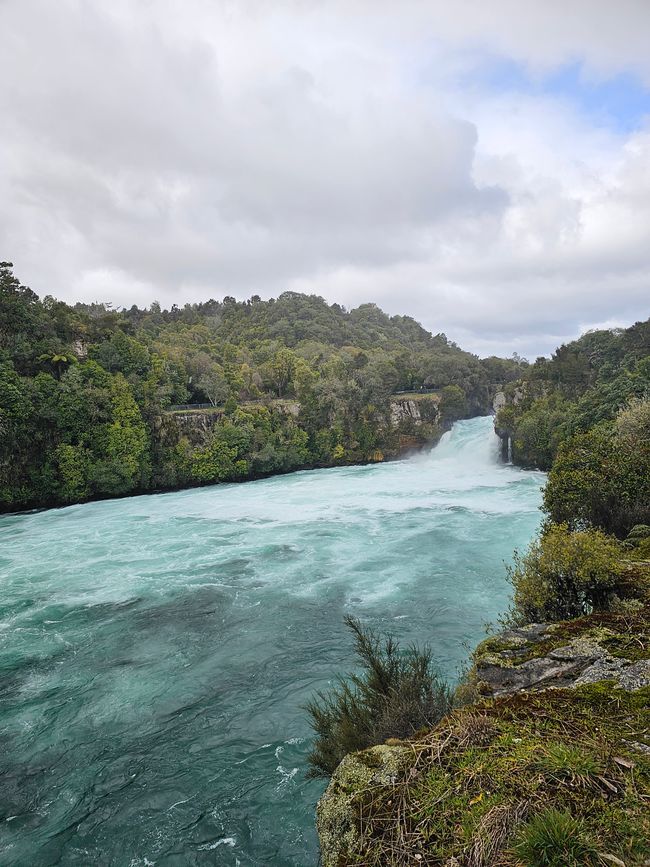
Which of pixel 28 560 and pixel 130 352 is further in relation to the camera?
pixel 130 352

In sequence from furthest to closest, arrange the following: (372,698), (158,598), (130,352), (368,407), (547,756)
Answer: (368,407) → (130,352) → (158,598) → (372,698) → (547,756)

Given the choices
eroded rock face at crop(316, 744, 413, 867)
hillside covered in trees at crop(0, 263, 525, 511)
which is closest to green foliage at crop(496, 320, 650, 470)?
hillside covered in trees at crop(0, 263, 525, 511)

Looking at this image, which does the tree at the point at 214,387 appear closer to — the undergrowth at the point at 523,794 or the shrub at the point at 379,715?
the shrub at the point at 379,715

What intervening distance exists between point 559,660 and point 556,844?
3.24 m

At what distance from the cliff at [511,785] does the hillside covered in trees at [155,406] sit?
3344cm

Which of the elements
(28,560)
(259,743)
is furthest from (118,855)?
(28,560)

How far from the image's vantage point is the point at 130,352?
40781 mm

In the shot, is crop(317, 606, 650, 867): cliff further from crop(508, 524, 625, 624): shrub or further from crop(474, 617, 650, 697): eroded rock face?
crop(508, 524, 625, 624): shrub

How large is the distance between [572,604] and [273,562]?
13.5 m

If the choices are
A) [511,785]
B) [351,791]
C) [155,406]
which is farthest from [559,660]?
[155,406]

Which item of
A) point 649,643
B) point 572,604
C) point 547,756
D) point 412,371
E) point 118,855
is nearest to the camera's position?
point 547,756

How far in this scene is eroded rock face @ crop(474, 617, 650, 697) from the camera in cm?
509

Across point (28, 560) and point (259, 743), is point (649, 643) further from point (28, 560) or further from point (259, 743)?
point (28, 560)

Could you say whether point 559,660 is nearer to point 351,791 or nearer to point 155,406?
point 351,791
